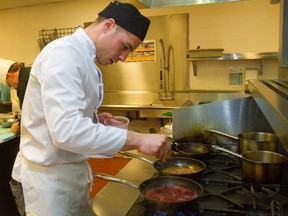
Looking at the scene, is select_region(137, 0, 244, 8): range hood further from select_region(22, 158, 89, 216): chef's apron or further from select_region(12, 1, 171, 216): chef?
select_region(22, 158, 89, 216): chef's apron

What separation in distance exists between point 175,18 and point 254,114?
2.40m

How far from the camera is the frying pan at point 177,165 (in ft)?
3.96

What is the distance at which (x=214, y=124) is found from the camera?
1760 millimetres

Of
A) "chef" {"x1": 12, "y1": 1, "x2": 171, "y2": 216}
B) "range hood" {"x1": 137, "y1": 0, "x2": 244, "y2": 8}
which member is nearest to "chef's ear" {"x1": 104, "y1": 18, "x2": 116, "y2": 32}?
"chef" {"x1": 12, "y1": 1, "x2": 171, "y2": 216}

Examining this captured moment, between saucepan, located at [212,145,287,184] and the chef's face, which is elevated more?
the chef's face

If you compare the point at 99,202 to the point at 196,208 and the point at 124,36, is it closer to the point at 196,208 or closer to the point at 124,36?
the point at 196,208

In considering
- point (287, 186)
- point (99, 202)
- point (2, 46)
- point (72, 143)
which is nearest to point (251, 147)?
point (287, 186)

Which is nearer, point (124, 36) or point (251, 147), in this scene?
point (124, 36)

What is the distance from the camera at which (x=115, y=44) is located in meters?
1.08

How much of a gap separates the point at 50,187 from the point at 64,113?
409 mm

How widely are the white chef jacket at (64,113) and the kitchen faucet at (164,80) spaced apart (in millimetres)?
2891

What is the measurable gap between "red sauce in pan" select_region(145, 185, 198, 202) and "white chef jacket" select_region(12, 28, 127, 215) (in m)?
0.21

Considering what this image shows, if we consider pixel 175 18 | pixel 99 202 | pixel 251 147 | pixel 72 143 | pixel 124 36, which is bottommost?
pixel 99 202

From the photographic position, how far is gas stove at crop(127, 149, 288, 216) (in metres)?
0.88
